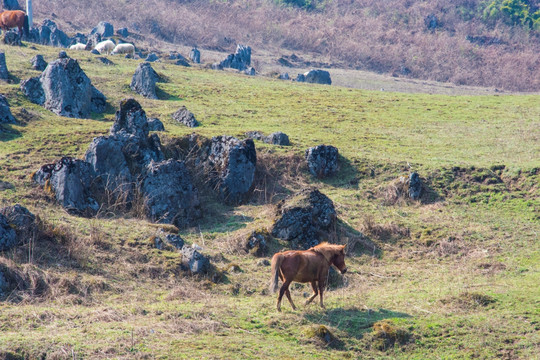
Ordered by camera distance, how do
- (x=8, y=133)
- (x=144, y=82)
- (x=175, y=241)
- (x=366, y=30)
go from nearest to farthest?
(x=175, y=241) < (x=8, y=133) < (x=144, y=82) < (x=366, y=30)

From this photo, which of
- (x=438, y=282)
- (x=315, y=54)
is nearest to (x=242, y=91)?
(x=438, y=282)

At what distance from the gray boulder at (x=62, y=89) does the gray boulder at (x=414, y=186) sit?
606 inches

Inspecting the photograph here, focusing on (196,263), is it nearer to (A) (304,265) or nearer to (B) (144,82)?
(A) (304,265)

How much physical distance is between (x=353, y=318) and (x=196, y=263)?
4.46m

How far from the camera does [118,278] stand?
13672 mm

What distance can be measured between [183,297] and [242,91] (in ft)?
72.9

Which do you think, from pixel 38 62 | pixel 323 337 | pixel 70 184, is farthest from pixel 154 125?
pixel 323 337

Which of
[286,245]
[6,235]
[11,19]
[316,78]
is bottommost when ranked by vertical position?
[286,245]

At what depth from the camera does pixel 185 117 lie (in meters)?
26.4

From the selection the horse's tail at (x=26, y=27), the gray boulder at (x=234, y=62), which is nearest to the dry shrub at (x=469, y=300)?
the horse's tail at (x=26, y=27)

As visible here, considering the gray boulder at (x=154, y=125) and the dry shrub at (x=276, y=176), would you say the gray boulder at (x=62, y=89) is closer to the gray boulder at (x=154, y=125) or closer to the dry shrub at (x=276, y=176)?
the gray boulder at (x=154, y=125)

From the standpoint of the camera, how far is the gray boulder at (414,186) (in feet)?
67.2

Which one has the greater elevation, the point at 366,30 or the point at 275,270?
the point at 366,30

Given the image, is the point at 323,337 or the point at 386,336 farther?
the point at 386,336
